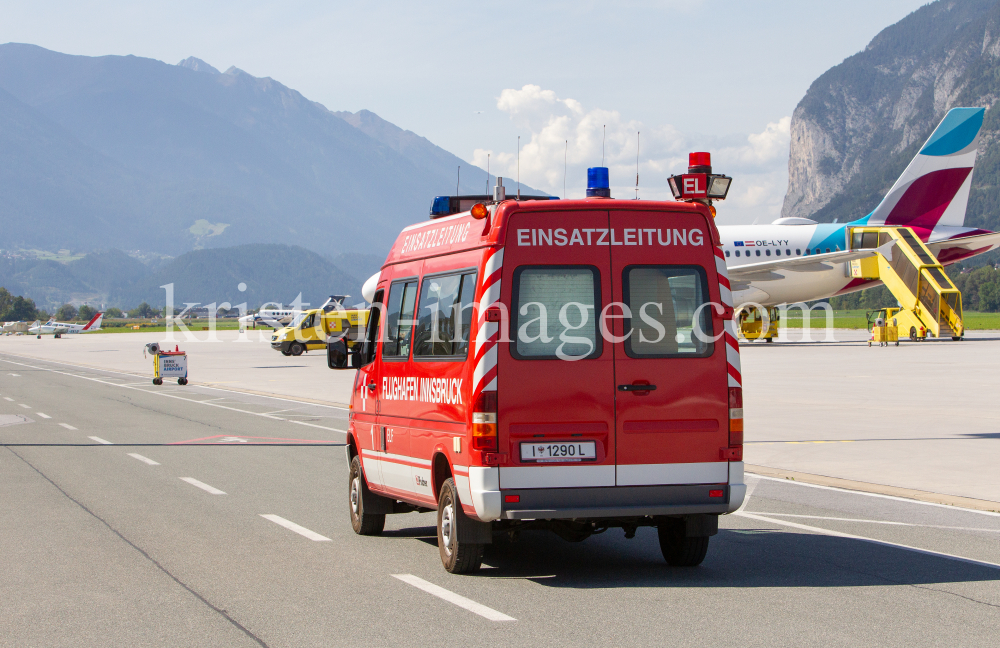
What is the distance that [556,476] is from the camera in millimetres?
6879

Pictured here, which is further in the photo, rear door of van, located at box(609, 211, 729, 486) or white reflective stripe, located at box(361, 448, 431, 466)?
white reflective stripe, located at box(361, 448, 431, 466)

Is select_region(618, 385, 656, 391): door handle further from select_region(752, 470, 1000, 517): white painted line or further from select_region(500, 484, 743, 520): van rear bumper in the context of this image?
select_region(752, 470, 1000, 517): white painted line

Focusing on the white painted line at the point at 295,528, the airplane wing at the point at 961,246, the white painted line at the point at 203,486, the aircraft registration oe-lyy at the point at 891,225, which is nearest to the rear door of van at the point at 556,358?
the white painted line at the point at 295,528

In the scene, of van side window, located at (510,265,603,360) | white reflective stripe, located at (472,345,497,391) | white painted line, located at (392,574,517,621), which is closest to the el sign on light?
van side window, located at (510,265,603,360)

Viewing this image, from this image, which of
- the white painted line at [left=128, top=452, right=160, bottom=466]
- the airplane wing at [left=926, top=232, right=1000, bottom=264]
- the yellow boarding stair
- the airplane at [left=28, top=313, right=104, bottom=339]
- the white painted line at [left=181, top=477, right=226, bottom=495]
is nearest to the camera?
the white painted line at [left=181, top=477, right=226, bottom=495]

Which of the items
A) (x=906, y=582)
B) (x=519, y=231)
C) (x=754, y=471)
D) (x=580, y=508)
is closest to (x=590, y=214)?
(x=519, y=231)

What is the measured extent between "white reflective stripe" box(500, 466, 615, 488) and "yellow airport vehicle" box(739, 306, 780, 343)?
42803 millimetres

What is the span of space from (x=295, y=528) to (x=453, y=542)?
2.53 m

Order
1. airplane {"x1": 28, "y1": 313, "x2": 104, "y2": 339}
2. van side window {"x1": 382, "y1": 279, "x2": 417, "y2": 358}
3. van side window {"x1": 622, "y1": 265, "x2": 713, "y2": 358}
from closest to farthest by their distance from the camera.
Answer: van side window {"x1": 622, "y1": 265, "x2": 713, "y2": 358} < van side window {"x1": 382, "y1": 279, "x2": 417, "y2": 358} < airplane {"x1": 28, "y1": 313, "x2": 104, "y2": 339}

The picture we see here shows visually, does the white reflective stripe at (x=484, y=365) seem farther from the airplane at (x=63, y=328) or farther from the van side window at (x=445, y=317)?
the airplane at (x=63, y=328)

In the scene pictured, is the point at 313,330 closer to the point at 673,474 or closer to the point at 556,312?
the point at 556,312

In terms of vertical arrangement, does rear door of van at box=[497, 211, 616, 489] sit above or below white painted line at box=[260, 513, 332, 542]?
above

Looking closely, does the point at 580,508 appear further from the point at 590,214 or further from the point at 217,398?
the point at 217,398

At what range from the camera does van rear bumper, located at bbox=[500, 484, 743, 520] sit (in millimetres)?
6812
